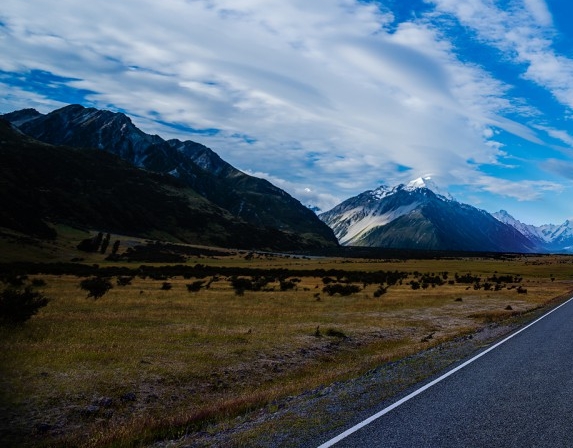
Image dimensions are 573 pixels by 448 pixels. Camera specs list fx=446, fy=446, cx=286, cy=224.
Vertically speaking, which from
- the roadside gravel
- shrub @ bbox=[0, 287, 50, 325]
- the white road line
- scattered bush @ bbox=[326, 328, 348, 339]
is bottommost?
shrub @ bbox=[0, 287, 50, 325]

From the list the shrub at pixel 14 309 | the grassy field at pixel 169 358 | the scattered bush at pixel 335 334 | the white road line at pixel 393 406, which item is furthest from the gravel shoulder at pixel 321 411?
the shrub at pixel 14 309

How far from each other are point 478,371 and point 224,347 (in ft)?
33.1

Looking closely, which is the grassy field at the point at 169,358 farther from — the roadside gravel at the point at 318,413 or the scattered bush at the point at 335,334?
the roadside gravel at the point at 318,413

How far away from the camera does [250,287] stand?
52031 millimetres

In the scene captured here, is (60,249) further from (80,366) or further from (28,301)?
(80,366)

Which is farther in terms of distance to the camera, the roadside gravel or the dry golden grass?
the dry golden grass

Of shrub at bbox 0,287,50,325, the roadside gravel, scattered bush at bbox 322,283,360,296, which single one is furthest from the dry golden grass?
scattered bush at bbox 322,283,360,296

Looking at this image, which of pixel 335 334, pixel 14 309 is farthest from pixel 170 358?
pixel 14 309

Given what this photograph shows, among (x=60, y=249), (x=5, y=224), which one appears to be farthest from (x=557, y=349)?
(x=5, y=224)

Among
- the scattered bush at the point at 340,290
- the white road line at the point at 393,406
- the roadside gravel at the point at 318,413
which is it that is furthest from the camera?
the scattered bush at the point at 340,290

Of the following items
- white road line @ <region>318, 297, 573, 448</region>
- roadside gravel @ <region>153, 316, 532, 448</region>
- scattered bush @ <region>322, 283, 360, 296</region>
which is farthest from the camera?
scattered bush @ <region>322, 283, 360, 296</region>

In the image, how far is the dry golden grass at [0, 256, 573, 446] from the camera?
1073 cm

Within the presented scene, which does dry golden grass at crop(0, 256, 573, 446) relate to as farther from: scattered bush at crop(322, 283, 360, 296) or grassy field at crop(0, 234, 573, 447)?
scattered bush at crop(322, 283, 360, 296)

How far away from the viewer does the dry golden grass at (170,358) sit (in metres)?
10.7
